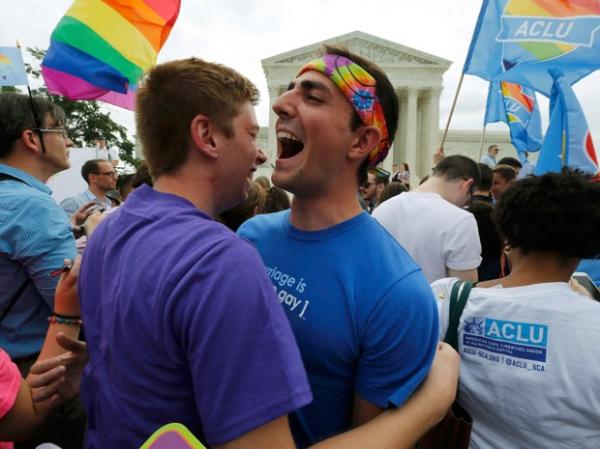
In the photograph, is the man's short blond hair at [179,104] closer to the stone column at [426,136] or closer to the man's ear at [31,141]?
the man's ear at [31,141]

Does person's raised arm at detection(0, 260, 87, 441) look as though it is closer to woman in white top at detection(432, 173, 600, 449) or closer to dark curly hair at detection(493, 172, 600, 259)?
woman in white top at detection(432, 173, 600, 449)

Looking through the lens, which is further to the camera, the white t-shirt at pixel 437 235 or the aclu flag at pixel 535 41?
the aclu flag at pixel 535 41

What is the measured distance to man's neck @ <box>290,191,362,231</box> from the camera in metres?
1.58

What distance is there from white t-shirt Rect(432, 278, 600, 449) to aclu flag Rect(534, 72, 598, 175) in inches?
109

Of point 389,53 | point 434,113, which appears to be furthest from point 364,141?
point 434,113

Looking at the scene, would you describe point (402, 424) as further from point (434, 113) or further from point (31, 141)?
point (434, 113)

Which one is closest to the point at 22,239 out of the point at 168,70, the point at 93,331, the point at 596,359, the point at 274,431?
the point at 93,331

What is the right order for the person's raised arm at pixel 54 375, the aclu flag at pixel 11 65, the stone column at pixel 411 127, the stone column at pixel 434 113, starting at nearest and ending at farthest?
the person's raised arm at pixel 54 375 → the aclu flag at pixel 11 65 → the stone column at pixel 411 127 → the stone column at pixel 434 113

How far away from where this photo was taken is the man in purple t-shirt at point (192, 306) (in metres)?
0.94

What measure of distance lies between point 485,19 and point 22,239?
5173mm

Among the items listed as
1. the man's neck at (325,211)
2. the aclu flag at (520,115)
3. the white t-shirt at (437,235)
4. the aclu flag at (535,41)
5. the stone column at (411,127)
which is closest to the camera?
the man's neck at (325,211)

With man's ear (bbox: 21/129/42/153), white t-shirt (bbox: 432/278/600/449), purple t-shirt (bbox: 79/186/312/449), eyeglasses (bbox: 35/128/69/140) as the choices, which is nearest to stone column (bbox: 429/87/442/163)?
eyeglasses (bbox: 35/128/69/140)

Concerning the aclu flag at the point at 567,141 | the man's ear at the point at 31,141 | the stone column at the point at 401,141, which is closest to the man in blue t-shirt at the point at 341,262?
the man's ear at the point at 31,141

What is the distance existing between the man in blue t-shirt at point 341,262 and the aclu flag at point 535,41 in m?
3.94
